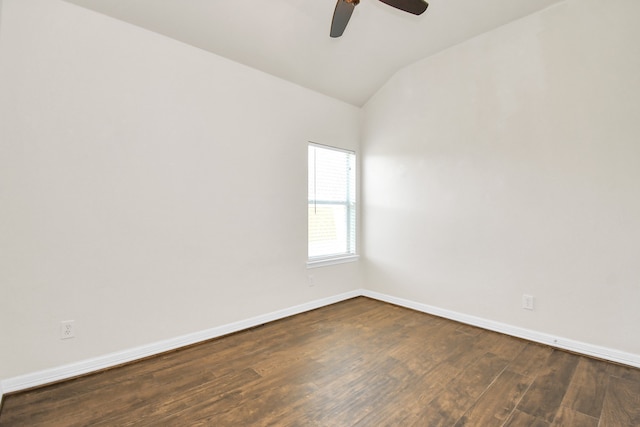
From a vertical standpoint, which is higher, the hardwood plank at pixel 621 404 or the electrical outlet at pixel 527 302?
the electrical outlet at pixel 527 302

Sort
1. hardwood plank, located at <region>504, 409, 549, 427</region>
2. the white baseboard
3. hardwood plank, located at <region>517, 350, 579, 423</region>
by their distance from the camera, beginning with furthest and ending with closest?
the white baseboard
hardwood plank, located at <region>517, 350, 579, 423</region>
hardwood plank, located at <region>504, 409, 549, 427</region>

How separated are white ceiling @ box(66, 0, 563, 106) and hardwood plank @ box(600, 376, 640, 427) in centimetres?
304

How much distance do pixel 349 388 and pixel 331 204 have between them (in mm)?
2306

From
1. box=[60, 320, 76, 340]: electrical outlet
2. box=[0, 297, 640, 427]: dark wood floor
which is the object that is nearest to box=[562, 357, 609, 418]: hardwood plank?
box=[0, 297, 640, 427]: dark wood floor

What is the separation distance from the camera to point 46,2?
2.08m

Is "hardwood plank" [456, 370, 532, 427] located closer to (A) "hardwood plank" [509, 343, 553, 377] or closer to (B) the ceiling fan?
(A) "hardwood plank" [509, 343, 553, 377]

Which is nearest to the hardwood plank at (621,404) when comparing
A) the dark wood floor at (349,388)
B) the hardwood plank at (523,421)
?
the dark wood floor at (349,388)

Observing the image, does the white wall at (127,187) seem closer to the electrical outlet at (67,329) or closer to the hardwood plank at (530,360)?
the electrical outlet at (67,329)

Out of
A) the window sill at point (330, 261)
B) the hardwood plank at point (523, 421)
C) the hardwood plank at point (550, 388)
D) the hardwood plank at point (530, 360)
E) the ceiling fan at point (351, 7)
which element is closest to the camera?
the hardwood plank at point (523, 421)

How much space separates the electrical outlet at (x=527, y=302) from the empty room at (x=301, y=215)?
0.04 meters

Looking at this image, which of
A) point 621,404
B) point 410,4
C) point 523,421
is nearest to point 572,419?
point 523,421

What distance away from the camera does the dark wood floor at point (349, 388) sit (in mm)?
1754

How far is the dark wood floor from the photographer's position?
1754mm

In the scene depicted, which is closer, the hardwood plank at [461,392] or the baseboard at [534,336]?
the hardwood plank at [461,392]
